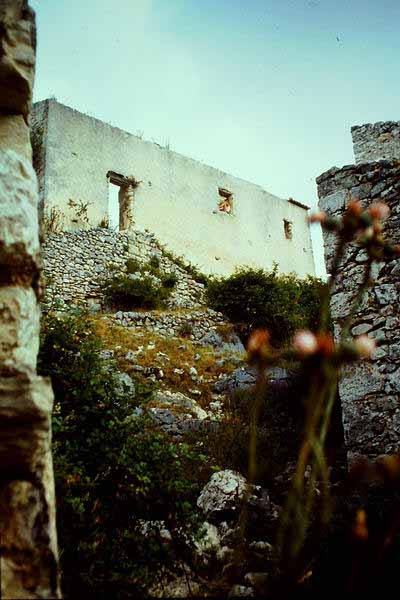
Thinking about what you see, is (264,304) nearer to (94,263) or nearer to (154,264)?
(154,264)

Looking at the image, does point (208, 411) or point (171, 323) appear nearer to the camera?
point (208, 411)

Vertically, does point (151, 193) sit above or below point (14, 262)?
above

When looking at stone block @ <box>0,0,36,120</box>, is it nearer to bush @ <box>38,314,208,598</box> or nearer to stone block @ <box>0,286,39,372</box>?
stone block @ <box>0,286,39,372</box>

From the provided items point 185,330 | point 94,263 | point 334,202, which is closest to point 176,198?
point 94,263

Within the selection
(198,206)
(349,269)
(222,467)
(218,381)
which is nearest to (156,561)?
(222,467)

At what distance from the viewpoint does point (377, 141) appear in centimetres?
893

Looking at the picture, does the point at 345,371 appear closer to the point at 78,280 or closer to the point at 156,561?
the point at 156,561

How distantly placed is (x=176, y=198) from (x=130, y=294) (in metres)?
7.24

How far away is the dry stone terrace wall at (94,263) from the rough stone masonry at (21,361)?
36.5ft

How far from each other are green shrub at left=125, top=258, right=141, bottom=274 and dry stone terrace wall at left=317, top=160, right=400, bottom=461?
984cm

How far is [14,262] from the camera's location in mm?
1603

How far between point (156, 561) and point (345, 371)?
2503mm

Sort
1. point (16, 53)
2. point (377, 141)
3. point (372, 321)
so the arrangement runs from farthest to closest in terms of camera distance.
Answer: point (377, 141)
point (372, 321)
point (16, 53)

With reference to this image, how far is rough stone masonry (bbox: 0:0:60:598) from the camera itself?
4.48ft
